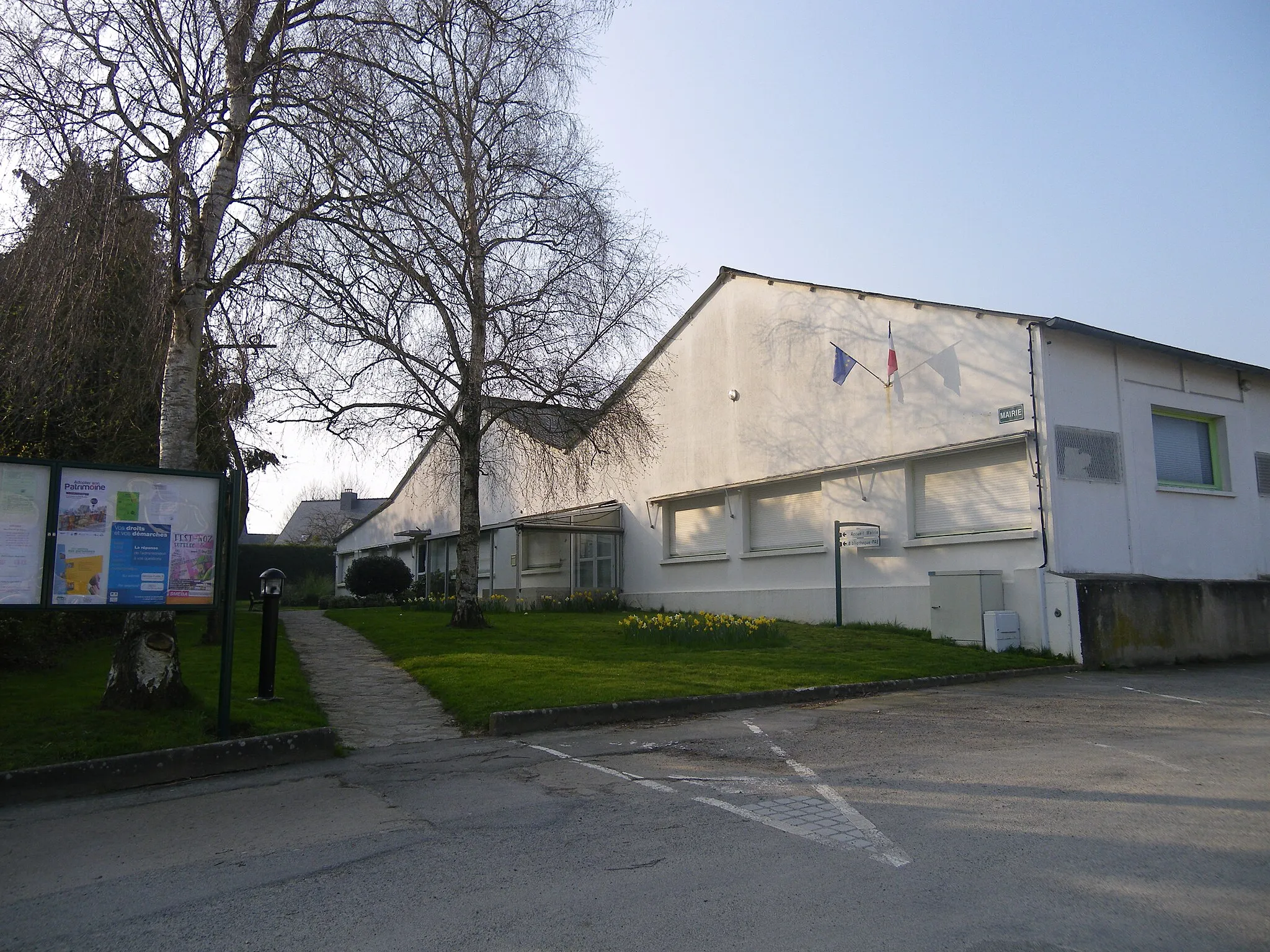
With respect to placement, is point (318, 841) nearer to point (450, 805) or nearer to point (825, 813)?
point (450, 805)

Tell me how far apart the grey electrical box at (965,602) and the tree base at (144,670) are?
11906 mm

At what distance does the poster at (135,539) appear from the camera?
7.47 m

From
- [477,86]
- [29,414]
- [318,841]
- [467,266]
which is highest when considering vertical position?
[477,86]

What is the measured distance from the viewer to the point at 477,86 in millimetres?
14695

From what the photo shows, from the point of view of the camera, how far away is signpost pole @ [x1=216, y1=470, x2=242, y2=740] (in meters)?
7.86

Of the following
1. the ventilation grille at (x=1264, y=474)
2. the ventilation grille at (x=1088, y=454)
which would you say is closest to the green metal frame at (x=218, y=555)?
the ventilation grille at (x=1088, y=454)

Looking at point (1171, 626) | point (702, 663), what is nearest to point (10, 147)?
point (702, 663)

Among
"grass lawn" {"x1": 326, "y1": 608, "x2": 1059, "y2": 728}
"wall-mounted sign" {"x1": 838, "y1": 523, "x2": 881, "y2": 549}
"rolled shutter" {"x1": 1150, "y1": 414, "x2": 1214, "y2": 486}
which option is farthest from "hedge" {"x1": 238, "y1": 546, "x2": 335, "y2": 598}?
"rolled shutter" {"x1": 1150, "y1": 414, "x2": 1214, "y2": 486}

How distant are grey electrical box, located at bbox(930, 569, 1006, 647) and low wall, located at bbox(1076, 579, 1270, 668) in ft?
5.08

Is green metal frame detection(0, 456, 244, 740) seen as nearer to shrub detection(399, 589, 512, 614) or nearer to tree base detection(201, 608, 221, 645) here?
tree base detection(201, 608, 221, 645)

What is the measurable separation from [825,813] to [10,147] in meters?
8.43

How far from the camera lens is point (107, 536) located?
7621 mm

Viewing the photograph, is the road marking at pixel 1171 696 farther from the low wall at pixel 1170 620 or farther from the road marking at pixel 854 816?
the road marking at pixel 854 816

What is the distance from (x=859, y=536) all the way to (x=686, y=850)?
551 inches
